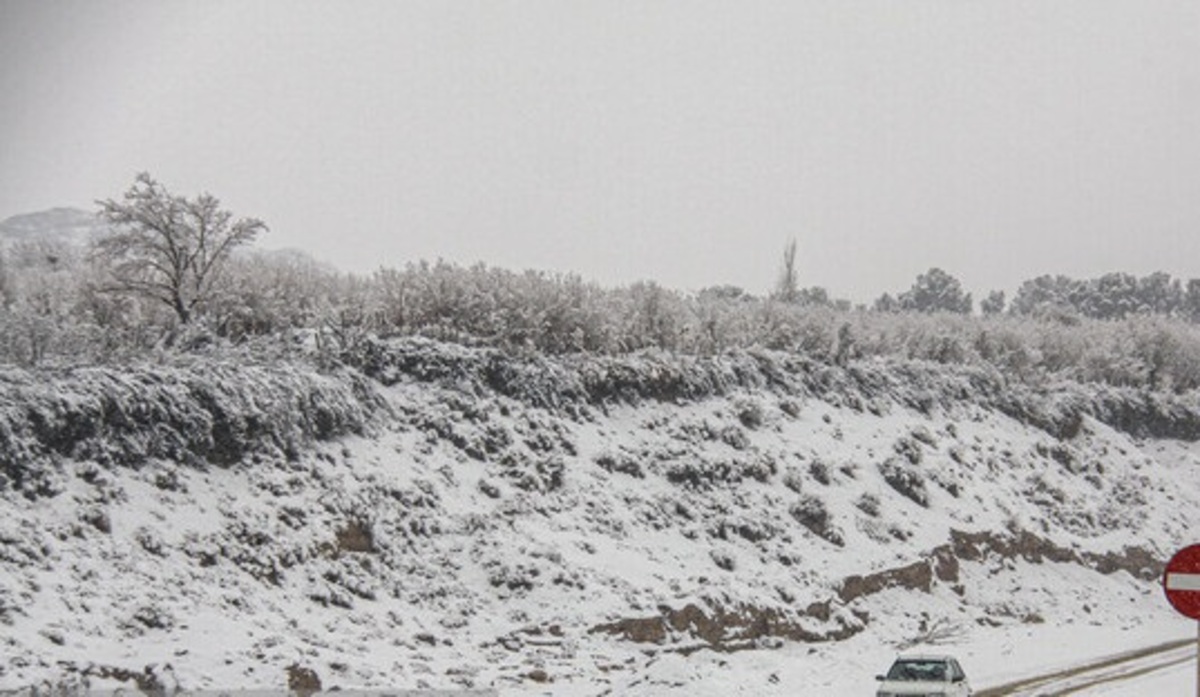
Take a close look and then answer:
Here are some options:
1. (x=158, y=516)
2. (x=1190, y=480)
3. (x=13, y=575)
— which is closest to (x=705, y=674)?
(x=158, y=516)

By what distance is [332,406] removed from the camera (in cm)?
2367

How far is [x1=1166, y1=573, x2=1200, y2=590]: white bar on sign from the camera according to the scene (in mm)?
9508

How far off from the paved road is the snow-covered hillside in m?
2.58

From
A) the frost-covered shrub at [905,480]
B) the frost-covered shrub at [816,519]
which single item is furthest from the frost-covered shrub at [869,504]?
the frost-covered shrub at [905,480]

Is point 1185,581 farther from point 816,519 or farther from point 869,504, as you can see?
point 869,504

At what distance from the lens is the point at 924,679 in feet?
57.3

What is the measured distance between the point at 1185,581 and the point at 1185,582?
0.01 metres

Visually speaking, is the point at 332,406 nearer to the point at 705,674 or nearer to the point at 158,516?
the point at 158,516

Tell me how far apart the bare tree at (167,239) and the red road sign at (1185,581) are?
26.5 m

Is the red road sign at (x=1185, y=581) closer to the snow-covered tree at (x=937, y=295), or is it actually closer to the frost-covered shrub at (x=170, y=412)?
the frost-covered shrub at (x=170, y=412)

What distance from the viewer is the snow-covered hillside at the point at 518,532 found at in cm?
1577

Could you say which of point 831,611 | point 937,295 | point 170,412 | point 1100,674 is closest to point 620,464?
point 831,611

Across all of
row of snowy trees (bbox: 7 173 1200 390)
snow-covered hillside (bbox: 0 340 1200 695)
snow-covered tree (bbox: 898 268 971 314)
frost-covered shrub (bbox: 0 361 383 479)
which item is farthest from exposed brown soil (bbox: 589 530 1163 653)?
snow-covered tree (bbox: 898 268 971 314)

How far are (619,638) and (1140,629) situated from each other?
2309 cm
